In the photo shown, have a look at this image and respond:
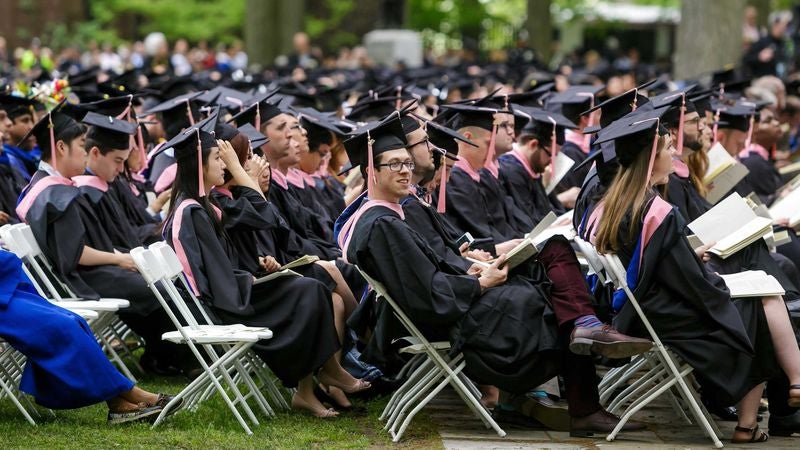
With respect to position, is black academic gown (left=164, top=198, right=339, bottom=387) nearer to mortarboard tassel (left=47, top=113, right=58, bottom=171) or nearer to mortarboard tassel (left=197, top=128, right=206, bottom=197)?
mortarboard tassel (left=197, top=128, right=206, bottom=197)

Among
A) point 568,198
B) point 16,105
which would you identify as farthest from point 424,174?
point 16,105

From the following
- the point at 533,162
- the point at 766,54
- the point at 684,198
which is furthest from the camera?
the point at 766,54

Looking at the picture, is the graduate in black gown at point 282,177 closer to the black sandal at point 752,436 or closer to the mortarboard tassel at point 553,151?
the mortarboard tassel at point 553,151

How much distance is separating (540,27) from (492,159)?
18453mm

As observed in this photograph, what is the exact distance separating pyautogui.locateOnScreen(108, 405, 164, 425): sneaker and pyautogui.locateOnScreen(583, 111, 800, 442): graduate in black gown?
230cm

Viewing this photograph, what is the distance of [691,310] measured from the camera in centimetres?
612

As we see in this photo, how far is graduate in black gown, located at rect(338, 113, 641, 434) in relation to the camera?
6199mm

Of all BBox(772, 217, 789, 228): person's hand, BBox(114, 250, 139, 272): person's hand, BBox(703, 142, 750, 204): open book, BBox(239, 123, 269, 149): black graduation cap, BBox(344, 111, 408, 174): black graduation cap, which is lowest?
BBox(772, 217, 789, 228): person's hand

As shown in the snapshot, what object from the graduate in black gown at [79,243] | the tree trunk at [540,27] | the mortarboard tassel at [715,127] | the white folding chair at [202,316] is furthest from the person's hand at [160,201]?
the tree trunk at [540,27]

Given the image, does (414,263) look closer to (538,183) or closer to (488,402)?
(488,402)

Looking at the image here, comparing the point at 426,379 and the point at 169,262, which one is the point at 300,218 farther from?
the point at 426,379

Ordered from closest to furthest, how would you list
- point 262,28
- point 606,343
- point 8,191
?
point 606,343
point 8,191
point 262,28

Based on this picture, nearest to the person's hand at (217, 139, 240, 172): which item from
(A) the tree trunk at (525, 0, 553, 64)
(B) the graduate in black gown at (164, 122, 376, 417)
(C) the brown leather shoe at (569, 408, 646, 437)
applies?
(B) the graduate in black gown at (164, 122, 376, 417)

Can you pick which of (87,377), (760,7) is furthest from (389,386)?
(760,7)
